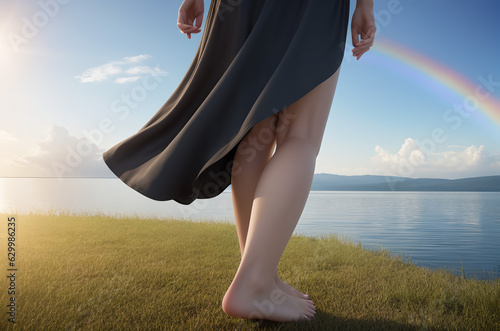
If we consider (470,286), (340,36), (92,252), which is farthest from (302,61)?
(92,252)

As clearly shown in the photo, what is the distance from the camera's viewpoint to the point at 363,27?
137 centimetres

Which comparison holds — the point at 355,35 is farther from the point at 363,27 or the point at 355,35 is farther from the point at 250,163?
the point at 250,163

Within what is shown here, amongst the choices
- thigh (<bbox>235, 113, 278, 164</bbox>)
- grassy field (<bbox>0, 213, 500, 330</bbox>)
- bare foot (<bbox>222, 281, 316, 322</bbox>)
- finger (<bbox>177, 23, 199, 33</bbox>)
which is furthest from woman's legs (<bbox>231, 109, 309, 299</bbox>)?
finger (<bbox>177, 23, 199, 33</bbox>)

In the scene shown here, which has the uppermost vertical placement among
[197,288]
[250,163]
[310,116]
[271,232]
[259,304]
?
[310,116]

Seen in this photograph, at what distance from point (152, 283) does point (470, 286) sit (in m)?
1.50

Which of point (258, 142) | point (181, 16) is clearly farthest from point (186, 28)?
point (258, 142)

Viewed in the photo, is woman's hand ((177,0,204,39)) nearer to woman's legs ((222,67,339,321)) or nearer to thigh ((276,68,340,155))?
thigh ((276,68,340,155))

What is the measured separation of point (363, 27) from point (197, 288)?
4.26 ft

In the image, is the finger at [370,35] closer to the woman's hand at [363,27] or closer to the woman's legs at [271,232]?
the woman's hand at [363,27]

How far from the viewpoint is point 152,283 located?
5.25 feet

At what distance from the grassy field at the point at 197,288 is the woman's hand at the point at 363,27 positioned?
995 millimetres

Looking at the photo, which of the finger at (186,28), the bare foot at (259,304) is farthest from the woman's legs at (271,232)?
the finger at (186,28)

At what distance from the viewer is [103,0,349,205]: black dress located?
1140 mm

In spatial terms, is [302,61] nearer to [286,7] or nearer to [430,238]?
[286,7]
